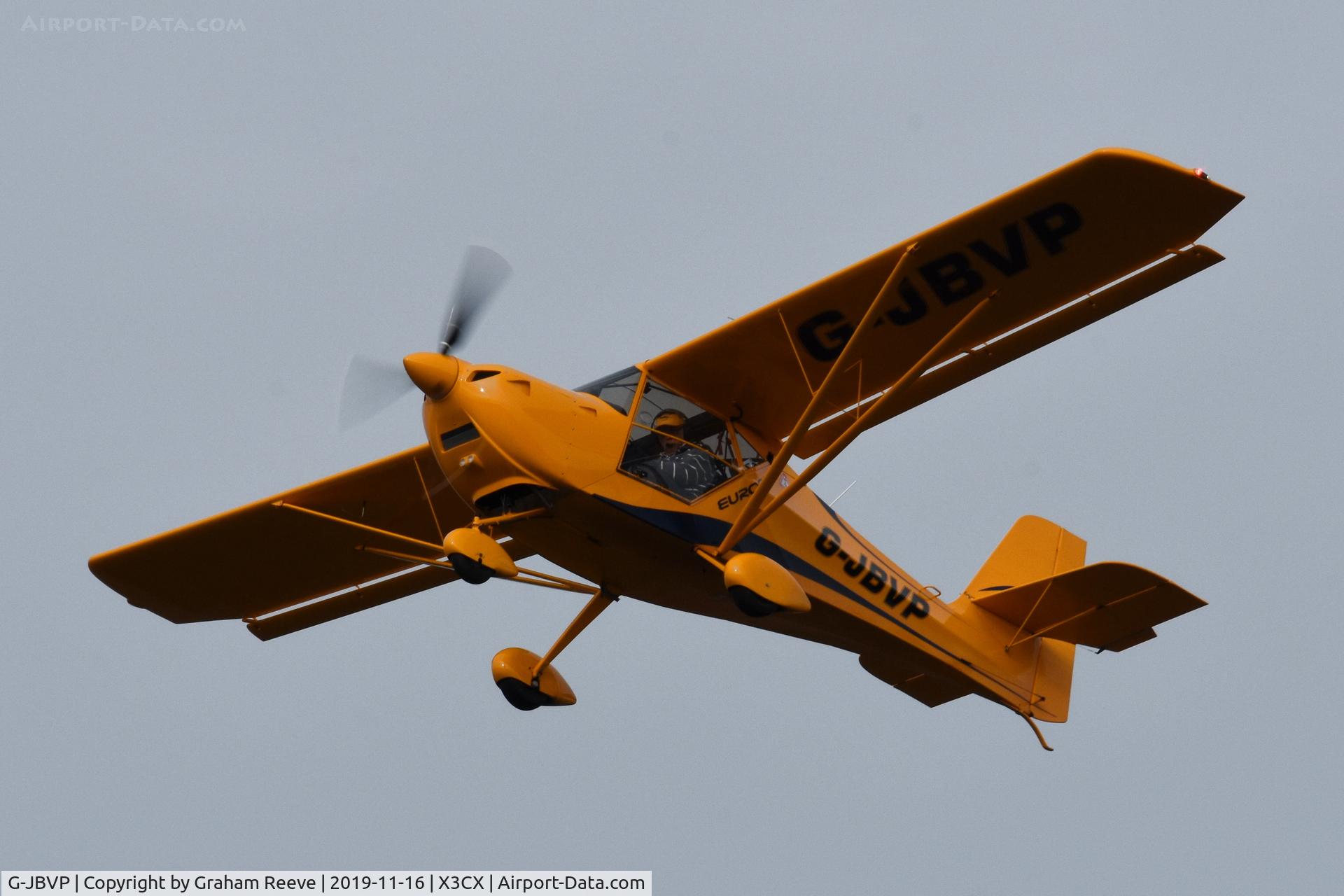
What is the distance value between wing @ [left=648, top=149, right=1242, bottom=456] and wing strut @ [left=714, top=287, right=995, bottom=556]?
0.18 m

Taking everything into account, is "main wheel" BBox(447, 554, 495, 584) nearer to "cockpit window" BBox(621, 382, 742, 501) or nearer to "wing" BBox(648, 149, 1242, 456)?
"cockpit window" BBox(621, 382, 742, 501)

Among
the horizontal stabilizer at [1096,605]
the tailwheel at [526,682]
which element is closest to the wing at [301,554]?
the tailwheel at [526,682]

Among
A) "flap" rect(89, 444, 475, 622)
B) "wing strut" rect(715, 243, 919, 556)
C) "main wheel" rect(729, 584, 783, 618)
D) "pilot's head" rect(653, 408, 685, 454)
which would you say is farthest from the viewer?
"flap" rect(89, 444, 475, 622)

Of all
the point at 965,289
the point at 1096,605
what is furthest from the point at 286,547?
the point at 1096,605

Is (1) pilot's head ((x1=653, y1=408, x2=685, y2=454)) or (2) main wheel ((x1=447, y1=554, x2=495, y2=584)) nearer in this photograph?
(2) main wheel ((x1=447, y1=554, x2=495, y2=584))

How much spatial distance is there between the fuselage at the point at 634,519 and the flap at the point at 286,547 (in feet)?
6.93

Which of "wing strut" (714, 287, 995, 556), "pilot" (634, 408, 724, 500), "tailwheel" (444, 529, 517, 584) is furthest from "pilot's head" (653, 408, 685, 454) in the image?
"tailwheel" (444, 529, 517, 584)

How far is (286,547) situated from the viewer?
52.1 ft

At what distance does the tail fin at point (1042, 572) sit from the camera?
54.7 ft

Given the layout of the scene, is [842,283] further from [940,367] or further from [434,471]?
[434,471]

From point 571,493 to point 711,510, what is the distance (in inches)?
48.7

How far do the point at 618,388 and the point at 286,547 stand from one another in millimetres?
4084

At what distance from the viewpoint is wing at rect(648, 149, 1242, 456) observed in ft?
41.6

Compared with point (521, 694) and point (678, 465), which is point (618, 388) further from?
point (521, 694)
